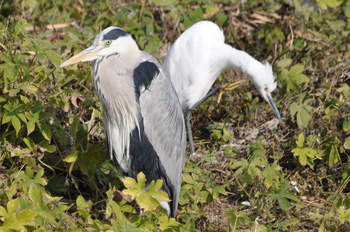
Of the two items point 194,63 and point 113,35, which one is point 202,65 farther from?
point 113,35

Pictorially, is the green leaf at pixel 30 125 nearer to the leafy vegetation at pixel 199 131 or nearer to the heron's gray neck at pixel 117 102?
the leafy vegetation at pixel 199 131

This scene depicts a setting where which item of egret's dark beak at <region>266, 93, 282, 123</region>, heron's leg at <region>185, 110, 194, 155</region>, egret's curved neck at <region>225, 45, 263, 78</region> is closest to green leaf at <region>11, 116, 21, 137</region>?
heron's leg at <region>185, 110, 194, 155</region>

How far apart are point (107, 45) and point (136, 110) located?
0.41 metres

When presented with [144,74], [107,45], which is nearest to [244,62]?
[144,74]

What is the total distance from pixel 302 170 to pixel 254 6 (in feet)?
6.21

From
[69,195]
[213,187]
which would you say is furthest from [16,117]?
[213,187]

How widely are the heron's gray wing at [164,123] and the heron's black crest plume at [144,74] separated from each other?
0.04 metres

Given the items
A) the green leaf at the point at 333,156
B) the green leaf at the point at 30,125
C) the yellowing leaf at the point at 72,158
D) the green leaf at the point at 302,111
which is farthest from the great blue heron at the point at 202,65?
the green leaf at the point at 30,125

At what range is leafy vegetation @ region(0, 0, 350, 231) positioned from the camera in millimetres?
2984

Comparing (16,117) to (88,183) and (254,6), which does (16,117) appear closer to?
(88,183)

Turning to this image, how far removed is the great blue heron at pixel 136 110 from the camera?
9.68 feet

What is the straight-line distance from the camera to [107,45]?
2916mm

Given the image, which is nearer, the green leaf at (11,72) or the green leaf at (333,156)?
the green leaf at (11,72)

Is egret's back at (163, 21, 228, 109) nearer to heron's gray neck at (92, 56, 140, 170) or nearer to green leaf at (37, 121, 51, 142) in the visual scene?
heron's gray neck at (92, 56, 140, 170)
